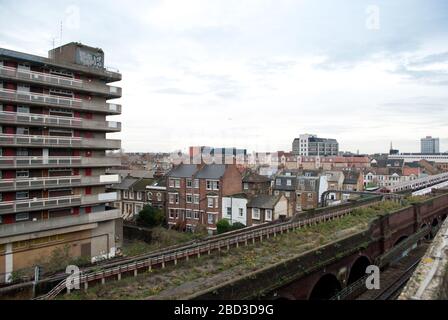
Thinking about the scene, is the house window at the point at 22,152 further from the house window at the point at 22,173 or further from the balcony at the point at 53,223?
the balcony at the point at 53,223

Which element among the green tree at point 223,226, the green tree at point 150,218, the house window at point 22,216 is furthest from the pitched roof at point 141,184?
the house window at point 22,216

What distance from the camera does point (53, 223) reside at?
30.1 metres

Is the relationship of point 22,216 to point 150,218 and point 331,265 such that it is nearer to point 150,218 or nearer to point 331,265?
point 150,218

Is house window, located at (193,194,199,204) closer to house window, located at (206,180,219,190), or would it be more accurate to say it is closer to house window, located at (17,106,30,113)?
house window, located at (206,180,219,190)

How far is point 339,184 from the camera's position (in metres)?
59.4

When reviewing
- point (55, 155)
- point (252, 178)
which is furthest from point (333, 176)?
point (55, 155)

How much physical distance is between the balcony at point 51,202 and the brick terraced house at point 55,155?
66 millimetres

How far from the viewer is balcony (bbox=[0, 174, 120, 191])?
27.9 metres

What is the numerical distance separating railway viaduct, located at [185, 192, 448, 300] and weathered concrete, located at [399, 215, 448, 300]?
18.6 ft

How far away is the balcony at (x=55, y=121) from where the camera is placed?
91.0ft

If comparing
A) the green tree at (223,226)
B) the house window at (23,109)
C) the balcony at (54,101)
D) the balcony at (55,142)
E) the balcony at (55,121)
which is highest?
the balcony at (54,101)

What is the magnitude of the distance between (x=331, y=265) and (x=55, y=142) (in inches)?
936
